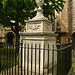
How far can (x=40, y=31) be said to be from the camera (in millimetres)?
3980

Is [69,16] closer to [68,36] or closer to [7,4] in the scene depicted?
[68,36]

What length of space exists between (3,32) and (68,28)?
15582 millimetres

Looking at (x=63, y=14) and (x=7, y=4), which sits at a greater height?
(x=63, y=14)

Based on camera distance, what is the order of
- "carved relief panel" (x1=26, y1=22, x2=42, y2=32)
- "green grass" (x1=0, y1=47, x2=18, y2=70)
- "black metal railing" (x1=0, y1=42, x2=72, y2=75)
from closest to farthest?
"black metal railing" (x1=0, y1=42, x2=72, y2=75) < "green grass" (x1=0, y1=47, x2=18, y2=70) < "carved relief panel" (x1=26, y1=22, x2=42, y2=32)

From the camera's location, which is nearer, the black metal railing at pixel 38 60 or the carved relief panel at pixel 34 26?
the black metal railing at pixel 38 60

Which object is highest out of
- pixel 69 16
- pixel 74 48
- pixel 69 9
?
pixel 69 9

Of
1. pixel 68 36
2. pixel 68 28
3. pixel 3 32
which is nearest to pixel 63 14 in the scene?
pixel 68 28

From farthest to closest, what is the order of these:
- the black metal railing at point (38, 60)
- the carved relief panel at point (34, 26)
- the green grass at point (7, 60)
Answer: the carved relief panel at point (34, 26) → the green grass at point (7, 60) → the black metal railing at point (38, 60)

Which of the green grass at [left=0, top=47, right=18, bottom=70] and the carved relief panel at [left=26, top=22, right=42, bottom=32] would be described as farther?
the carved relief panel at [left=26, top=22, right=42, bottom=32]

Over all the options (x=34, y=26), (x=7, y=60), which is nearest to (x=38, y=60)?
(x=7, y=60)

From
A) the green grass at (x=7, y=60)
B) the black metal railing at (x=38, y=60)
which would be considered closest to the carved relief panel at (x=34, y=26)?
the black metal railing at (x=38, y=60)

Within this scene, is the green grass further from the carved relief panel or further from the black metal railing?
the carved relief panel

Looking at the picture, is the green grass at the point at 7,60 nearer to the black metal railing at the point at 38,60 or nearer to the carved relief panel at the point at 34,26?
the black metal railing at the point at 38,60

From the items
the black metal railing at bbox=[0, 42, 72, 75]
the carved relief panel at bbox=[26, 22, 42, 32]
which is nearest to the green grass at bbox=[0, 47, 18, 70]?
the black metal railing at bbox=[0, 42, 72, 75]
